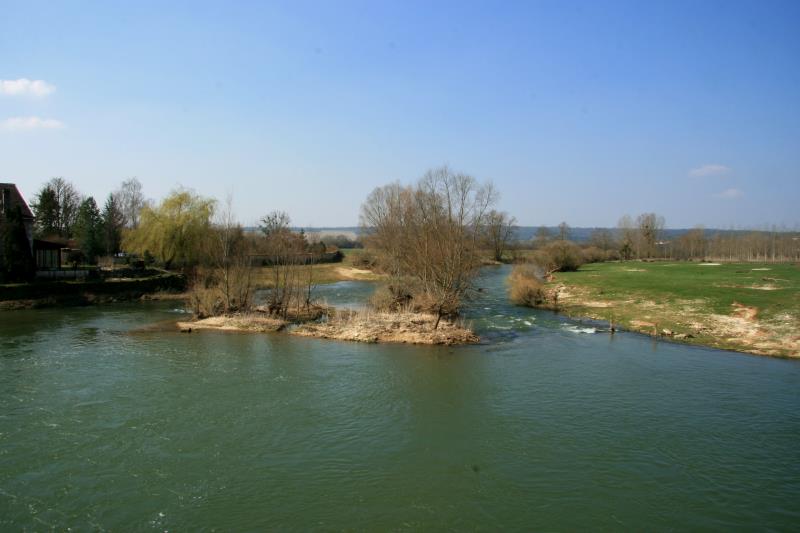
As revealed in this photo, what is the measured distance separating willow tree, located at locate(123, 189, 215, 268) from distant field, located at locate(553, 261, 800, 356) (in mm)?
34817

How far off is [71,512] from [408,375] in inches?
468

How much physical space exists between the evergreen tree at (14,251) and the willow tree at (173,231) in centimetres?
1109

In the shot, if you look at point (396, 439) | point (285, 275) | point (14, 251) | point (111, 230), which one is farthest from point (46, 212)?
point (396, 439)

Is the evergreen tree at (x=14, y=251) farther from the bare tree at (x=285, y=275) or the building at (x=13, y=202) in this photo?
the bare tree at (x=285, y=275)

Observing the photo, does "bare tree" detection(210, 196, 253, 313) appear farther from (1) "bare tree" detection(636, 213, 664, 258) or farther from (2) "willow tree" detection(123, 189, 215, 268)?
(1) "bare tree" detection(636, 213, 664, 258)

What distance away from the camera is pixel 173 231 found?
48438 mm

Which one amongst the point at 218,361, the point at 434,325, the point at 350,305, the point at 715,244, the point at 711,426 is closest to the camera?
the point at 711,426

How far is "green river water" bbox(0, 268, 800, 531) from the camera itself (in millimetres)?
10242

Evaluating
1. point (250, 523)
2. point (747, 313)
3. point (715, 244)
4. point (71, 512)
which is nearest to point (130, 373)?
point (71, 512)

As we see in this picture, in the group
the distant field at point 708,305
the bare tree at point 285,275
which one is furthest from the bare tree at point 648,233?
the bare tree at point 285,275

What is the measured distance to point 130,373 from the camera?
1919 cm

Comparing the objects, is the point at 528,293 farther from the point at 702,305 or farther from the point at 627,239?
the point at 627,239

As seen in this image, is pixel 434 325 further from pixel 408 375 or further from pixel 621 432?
pixel 621 432

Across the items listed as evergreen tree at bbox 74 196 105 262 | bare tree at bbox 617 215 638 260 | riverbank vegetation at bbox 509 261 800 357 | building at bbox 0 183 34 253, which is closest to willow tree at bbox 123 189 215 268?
evergreen tree at bbox 74 196 105 262
